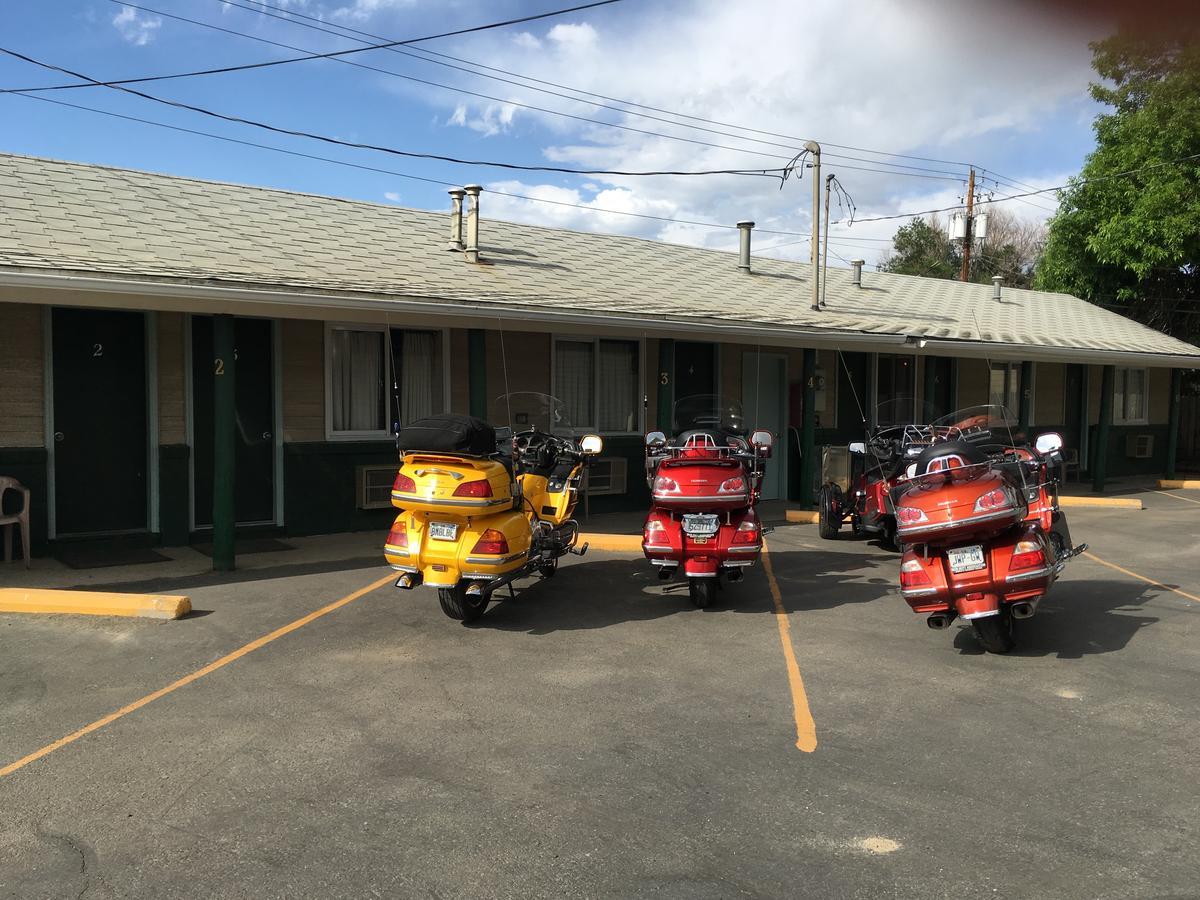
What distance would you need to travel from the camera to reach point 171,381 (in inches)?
418

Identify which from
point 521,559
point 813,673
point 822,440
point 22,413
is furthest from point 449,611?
point 822,440

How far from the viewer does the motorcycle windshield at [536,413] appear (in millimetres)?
9969

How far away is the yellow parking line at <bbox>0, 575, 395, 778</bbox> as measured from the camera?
484 centimetres

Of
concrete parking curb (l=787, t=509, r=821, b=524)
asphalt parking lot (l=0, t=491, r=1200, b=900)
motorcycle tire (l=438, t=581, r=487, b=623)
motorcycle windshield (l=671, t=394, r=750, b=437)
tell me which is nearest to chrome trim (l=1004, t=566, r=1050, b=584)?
asphalt parking lot (l=0, t=491, r=1200, b=900)

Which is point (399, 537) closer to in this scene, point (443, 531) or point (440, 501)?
point (443, 531)

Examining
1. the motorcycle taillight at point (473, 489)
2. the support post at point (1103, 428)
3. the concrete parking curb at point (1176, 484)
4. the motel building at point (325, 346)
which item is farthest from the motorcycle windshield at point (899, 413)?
the concrete parking curb at point (1176, 484)

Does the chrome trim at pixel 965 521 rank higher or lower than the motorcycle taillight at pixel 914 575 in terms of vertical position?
higher

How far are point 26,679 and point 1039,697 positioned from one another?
6109mm

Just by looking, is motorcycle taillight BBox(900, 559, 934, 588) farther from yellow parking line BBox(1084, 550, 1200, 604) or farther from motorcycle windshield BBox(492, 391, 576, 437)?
motorcycle windshield BBox(492, 391, 576, 437)

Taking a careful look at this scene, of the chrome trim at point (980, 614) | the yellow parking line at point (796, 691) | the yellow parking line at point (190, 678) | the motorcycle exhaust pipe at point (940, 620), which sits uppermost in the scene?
the chrome trim at point (980, 614)

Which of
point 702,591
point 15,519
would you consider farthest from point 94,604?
point 702,591

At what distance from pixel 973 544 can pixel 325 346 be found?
7.99m

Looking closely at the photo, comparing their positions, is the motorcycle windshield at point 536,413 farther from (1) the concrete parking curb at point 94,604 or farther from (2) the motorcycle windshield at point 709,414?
(1) the concrete parking curb at point 94,604

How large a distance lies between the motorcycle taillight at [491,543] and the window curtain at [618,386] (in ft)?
23.0
